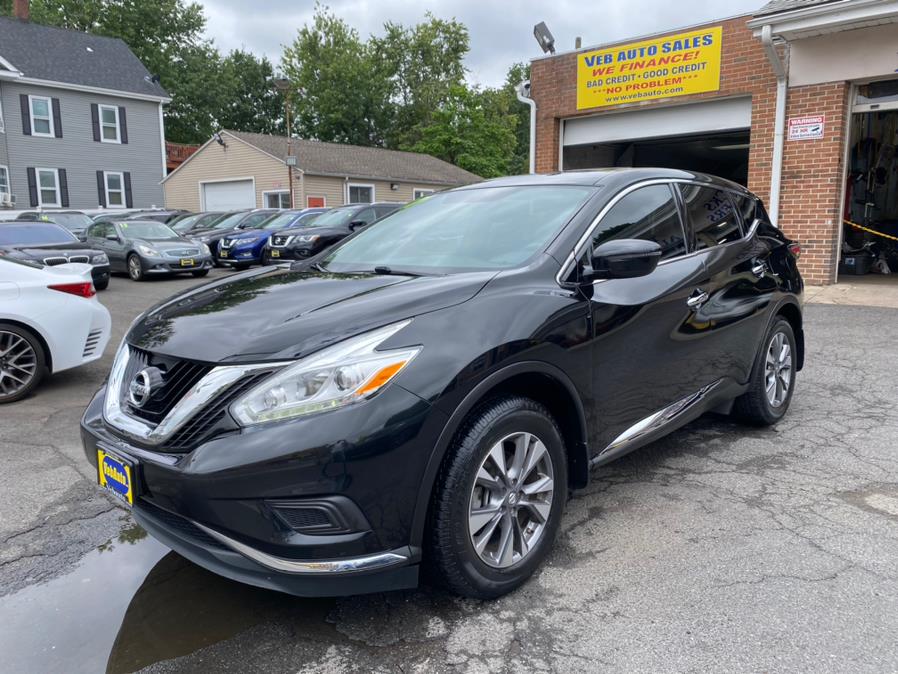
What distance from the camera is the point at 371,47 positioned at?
169ft

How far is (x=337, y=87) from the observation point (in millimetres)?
46656

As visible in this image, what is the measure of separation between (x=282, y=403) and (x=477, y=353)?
69 centimetres

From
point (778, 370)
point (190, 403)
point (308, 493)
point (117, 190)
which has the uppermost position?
point (117, 190)

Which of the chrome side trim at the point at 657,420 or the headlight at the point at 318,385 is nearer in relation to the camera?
the headlight at the point at 318,385

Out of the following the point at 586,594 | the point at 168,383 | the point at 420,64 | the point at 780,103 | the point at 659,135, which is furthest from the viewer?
the point at 420,64

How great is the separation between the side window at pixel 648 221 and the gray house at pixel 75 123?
29.5m

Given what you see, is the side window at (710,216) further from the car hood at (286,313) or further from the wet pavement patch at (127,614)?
the wet pavement patch at (127,614)

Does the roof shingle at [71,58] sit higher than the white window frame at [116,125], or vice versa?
the roof shingle at [71,58]

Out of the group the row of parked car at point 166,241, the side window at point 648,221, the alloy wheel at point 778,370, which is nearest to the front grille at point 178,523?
the side window at point 648,221

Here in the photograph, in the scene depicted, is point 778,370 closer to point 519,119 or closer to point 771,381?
point 771,381

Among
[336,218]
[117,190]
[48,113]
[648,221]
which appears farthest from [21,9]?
[648,221]

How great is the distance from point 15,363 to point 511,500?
4637 millimetres

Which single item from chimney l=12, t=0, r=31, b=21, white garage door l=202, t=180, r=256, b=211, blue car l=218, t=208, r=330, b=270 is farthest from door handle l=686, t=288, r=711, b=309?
chimney l=12, t=0, r=31, b=21

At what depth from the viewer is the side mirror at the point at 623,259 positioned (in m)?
2.89
